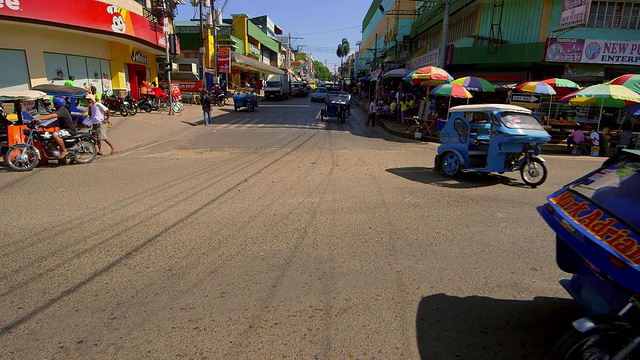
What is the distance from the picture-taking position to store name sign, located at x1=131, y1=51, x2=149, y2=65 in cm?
Answer: 2311

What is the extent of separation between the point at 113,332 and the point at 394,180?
6431 mm

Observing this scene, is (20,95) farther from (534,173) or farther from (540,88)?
(540,88)

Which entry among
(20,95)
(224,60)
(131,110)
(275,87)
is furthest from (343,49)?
(20,95)

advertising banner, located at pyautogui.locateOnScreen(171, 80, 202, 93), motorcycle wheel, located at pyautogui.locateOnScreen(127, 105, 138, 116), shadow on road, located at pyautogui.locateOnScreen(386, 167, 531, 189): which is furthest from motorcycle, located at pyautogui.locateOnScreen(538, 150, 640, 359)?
advertising banner, located at pyautogui.locateOnScreen(171, 80, 202, 93)

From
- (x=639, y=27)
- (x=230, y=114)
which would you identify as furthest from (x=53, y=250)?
(x=639, y=27)

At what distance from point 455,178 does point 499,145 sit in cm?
121

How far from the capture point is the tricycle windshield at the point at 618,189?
7.94ft

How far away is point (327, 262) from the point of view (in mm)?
4254

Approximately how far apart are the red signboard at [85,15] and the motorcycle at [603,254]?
59.2 ft

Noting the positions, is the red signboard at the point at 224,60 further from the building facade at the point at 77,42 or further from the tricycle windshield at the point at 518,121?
the tricycle windshield at the point at 518,121

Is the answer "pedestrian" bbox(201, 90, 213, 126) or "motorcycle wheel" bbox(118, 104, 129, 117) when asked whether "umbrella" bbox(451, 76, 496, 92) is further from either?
"motorcycle wheel" bbox(118, 104, 129, 117)

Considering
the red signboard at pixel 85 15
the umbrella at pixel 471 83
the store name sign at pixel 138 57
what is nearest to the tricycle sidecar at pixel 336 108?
the umbrella at pixel 471 83

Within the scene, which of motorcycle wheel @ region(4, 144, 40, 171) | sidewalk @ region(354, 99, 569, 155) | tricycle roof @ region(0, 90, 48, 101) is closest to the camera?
motorcycle wheel @ region(4, 144, 40, 171)

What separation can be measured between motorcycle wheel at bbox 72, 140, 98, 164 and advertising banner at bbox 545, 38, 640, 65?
19.3m
